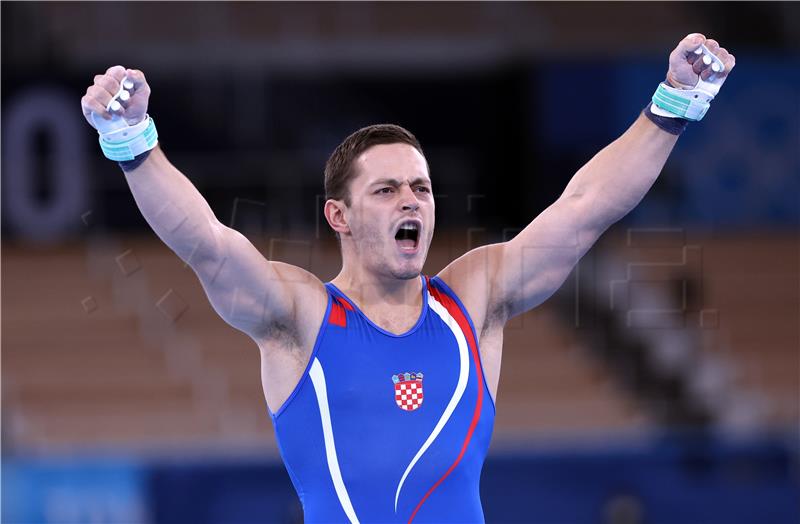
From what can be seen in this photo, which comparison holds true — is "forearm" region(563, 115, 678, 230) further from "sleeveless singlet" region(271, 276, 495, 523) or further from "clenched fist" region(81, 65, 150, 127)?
"clenched fist" region(81, 65, 150, 127)

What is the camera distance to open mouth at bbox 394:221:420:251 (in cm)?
405

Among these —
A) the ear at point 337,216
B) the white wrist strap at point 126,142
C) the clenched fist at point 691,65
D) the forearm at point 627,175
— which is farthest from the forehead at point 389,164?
the clenched fist at point 691,65

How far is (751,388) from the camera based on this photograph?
41.2ft

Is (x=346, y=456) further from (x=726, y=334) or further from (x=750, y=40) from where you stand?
(x=750, y=40)

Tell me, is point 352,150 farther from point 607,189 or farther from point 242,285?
point 607,189

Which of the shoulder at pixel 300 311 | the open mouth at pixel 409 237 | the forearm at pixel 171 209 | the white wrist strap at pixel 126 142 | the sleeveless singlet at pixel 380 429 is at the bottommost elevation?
the sleeveless singlet at pixel 380 429

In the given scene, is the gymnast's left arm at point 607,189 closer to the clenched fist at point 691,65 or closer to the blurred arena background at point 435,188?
the clenched fist at point 691,65

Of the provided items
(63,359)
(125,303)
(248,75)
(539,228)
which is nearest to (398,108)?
(248,75)

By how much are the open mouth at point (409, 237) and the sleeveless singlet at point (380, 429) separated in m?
0.30

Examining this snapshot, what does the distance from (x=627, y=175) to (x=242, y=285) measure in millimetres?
1430

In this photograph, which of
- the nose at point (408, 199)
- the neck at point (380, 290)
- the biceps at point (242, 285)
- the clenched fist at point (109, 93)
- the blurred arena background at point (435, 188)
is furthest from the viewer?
the blurred arena background at point (435, 188)

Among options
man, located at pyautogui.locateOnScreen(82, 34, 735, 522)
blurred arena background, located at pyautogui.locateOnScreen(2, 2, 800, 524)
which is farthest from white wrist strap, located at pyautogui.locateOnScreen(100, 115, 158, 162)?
blurred arena background, located at pyautogui.locateOnScreen(2, 2, 800, 524)

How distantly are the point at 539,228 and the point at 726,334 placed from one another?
9.76 metres

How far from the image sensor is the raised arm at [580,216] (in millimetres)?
4176
